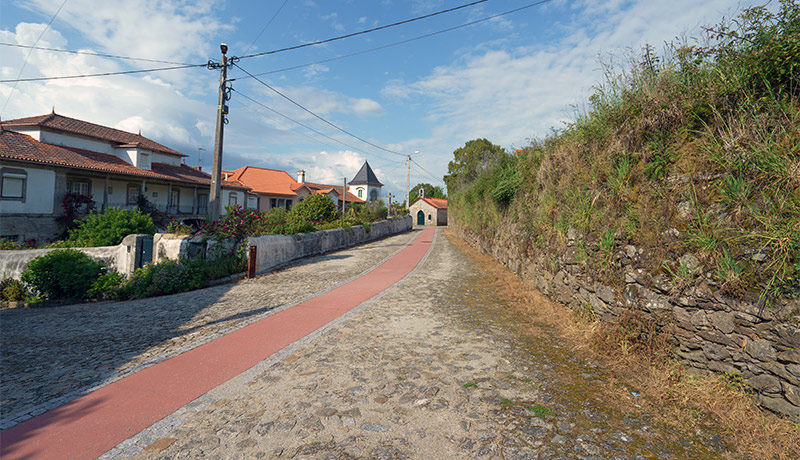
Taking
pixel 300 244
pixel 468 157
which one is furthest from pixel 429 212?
pixel 300 244

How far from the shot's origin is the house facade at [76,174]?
18.7 m

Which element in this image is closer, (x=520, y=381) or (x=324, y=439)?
(x=324, y=439)

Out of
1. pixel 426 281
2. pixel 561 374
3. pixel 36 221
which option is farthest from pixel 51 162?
pixel 561 374

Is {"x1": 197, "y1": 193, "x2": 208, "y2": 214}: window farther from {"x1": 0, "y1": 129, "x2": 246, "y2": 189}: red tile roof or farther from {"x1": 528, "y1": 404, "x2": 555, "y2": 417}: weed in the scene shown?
{"x1": 528, "y1": 404, "x2": 555, "y2": 417}: weed

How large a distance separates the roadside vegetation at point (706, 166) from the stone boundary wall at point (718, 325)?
0.39ft

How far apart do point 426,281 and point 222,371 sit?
6.36 m

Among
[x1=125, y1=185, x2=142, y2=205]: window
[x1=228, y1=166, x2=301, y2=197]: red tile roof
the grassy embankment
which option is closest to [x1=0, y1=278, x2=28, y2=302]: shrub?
the grassy embankment

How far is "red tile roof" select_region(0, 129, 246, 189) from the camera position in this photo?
61.7ft

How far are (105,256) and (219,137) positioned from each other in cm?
522

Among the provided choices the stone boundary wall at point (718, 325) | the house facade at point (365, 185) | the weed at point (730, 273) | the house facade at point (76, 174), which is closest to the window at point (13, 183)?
the house facade at point (76, 174)

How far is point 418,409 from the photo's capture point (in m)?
3.44

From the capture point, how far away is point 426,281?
10.0 m

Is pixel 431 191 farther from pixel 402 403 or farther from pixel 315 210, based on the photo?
pixel 402 403

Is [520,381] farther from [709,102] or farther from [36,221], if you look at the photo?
[36,221]
